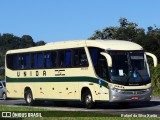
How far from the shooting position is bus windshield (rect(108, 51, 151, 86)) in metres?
22.6

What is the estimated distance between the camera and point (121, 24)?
305 feet

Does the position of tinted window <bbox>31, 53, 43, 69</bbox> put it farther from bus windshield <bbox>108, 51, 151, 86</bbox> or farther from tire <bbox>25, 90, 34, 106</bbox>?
bus windshield <bbox>108, 51, 151, 86</bbox>

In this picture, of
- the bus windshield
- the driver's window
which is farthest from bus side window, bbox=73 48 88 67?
the bus windshield

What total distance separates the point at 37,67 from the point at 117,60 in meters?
6.20

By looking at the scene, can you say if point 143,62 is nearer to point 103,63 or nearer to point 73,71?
point 103,63

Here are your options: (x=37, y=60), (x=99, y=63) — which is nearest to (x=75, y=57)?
(x=99, y=63)

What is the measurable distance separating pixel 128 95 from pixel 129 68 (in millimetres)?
1253

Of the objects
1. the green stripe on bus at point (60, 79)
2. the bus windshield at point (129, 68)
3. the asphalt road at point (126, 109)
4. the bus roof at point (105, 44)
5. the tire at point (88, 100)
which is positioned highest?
the bus roof at point (105, 44)

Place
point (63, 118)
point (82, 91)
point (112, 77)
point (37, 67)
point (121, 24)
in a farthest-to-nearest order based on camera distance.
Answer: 1. point (121, 24)
2. point (37, 67)
3. point (82, 91)
4. point (112, 77)
5. point (63, 118)

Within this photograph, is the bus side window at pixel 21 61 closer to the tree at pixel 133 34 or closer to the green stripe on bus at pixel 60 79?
the green stripe on bus at pixel 60 79

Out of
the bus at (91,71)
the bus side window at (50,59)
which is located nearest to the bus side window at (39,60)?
the bus at (91,71)

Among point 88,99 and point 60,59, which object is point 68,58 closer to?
point 60,59

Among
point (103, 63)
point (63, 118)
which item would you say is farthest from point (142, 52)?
point (63, 118)

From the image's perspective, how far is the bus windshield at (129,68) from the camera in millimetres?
22609
